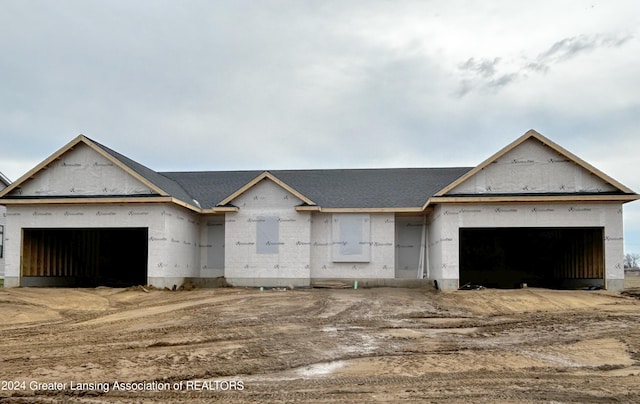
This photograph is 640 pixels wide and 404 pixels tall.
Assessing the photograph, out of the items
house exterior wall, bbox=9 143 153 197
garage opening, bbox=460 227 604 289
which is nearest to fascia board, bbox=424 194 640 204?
garage opening, bbox=460 227 604 289

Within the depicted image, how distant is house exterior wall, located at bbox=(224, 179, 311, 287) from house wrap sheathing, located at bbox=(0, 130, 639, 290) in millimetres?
46

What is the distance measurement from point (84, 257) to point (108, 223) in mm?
5914

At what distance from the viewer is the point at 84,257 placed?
27.1m

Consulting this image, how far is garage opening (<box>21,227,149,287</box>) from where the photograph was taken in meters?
23.5

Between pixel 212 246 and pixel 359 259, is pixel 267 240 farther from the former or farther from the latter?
pixel 359 259

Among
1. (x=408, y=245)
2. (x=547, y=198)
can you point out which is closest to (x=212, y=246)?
(x=408, y=245)

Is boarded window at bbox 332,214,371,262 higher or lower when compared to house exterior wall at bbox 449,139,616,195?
lower

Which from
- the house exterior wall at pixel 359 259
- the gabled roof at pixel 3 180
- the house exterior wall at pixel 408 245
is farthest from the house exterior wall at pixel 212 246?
the gabled roof at pixel 3 180

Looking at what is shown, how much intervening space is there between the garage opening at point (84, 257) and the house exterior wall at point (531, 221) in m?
12.4

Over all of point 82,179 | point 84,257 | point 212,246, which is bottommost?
point 84,257

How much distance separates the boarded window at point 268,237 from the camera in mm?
24219

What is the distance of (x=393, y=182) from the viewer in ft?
90.9

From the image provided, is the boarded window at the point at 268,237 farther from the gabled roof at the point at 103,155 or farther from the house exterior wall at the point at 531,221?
the house exterior wall at the point at 531,221

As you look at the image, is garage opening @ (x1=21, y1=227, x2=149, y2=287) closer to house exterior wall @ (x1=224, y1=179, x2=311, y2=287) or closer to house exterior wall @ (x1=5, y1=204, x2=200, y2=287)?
house exterior wall @ (x1=5, y1=204, x2=200, y2=287)
